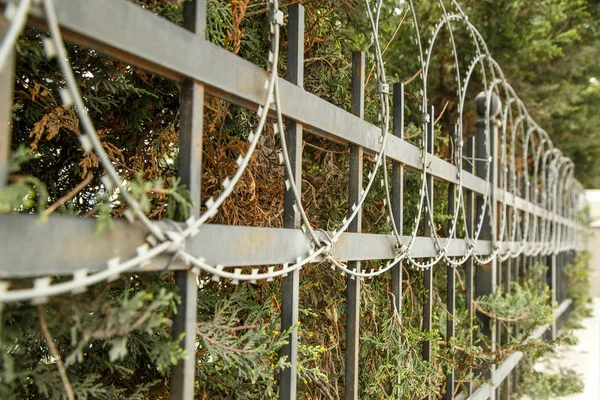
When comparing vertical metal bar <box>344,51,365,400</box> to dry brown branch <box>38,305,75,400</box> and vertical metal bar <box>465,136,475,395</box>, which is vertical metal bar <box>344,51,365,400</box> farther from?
vertical metal bar <box>465,136,475,395</box>

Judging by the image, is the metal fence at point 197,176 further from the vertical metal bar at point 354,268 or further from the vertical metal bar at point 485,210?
the vertical metal bar at point 485,210

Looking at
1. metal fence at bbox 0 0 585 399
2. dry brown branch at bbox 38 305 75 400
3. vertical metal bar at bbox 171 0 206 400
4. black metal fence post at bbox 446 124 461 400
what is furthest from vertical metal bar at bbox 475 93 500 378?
dry brown branch at bbox 38 305 75 400

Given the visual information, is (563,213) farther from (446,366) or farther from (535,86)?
(446,366)

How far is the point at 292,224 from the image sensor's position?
110 centimetres

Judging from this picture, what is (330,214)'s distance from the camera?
6.00ft

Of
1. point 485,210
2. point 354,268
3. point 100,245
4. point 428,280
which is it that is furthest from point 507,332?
point 100,245

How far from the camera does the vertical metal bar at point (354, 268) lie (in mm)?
1363

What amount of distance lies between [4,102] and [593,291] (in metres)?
13.4

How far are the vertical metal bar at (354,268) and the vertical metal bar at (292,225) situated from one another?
281 mm

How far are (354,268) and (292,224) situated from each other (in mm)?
330

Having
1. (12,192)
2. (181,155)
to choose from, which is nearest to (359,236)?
(181,155)

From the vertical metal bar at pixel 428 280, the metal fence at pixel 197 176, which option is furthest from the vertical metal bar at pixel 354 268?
the vertical metal bar at pixel 428 280

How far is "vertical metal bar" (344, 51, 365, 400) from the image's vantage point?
4.47ft

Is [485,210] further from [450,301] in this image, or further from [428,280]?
[428,280]
